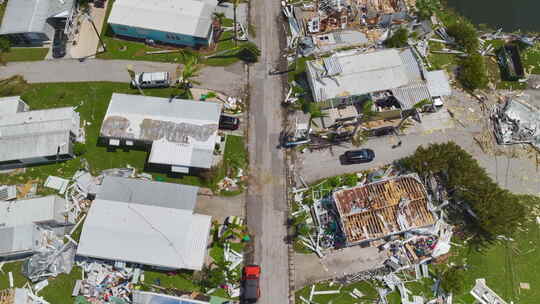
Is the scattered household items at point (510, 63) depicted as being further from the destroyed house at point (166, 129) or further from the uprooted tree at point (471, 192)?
the destroyed house at point (166, 129)

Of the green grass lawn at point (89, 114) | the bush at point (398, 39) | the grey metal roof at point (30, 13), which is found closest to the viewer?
the green grass lawn at point (89, 114)

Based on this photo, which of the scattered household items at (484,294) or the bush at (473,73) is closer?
the scattered household items at (484,294)

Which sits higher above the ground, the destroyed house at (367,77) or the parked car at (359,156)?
the destroyed house at (367,77)

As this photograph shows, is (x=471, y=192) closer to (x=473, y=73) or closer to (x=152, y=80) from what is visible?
(x=473, y=73)

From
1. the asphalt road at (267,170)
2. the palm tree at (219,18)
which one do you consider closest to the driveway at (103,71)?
the asphalt road at (267,170)

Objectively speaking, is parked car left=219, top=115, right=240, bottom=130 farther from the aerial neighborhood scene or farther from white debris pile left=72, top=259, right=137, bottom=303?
white debris pile left=72, top=259, right=137, bottom=303

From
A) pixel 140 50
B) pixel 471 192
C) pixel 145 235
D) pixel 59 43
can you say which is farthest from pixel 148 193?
pixel 471 192

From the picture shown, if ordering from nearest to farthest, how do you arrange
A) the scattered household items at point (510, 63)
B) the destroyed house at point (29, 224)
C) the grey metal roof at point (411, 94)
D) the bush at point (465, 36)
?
the destroyed house at point (29, 224) < the grey metal roof at point (411, 94) < the scattered household items at point (510, 63) < the bush at point (465, 36)
